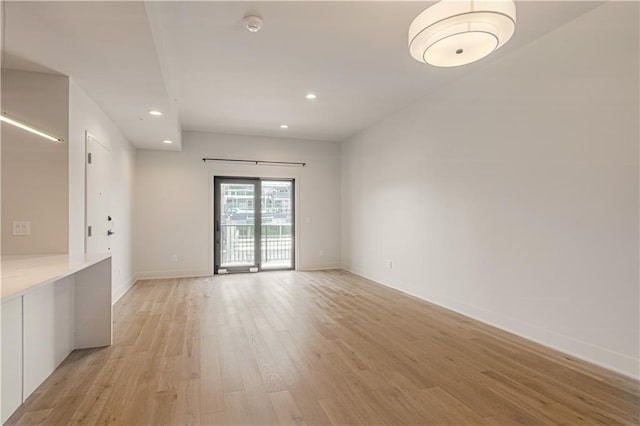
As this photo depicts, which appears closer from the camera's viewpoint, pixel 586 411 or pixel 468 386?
pixel 586 411

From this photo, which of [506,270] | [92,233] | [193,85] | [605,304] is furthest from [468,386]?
[193,85]

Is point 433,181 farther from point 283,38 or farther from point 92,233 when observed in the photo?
point 92,233

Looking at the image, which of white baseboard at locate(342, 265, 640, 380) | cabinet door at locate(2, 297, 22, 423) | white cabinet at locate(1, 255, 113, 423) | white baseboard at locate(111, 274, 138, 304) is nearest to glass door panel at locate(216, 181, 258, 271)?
white baseboard at locate(111, 274, 138, 304)

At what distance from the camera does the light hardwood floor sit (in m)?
1.92

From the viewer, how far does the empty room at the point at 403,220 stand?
81.0 inches

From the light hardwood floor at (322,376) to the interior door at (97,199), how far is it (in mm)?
949

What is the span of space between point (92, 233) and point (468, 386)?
396 cm

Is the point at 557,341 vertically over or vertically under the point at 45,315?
under

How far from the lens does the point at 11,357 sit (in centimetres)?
199

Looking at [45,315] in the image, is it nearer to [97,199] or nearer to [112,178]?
[97,199]

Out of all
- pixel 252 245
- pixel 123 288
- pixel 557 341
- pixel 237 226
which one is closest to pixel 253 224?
pixel 237 226

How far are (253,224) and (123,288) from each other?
8.59 feet

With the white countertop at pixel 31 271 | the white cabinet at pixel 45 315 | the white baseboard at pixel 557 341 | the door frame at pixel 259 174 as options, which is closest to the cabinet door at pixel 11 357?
the white cabinet at pixel 45 315

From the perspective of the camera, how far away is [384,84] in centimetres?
410
